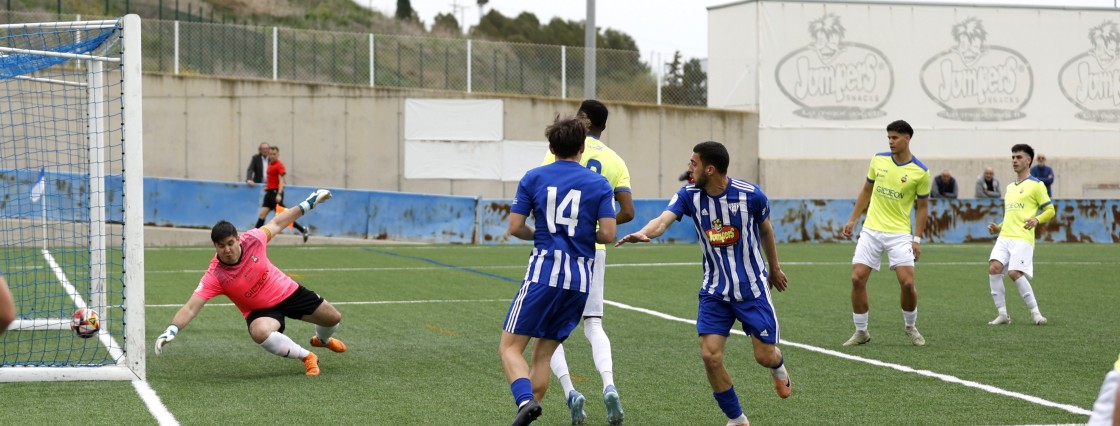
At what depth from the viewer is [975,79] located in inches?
1382

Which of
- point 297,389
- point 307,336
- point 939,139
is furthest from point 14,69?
point 939,139

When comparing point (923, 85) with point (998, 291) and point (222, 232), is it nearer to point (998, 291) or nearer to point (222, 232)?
point (998, 291)

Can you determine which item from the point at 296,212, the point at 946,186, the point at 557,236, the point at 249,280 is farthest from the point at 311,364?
the point at 946,186

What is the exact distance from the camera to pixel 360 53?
31.4 meters

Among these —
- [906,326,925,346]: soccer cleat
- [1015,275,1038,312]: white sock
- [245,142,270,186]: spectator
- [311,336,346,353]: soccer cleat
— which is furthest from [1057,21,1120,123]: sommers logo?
[311,336,346,353]: soccer cleat

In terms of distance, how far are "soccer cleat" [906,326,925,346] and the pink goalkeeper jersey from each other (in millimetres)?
5278

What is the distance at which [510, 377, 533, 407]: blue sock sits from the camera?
616cm

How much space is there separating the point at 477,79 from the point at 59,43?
21159 millimetres

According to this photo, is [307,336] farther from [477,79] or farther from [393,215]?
[477,79]

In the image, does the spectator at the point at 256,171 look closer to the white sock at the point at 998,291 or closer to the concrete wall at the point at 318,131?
the concrete wall at the point at 318,131

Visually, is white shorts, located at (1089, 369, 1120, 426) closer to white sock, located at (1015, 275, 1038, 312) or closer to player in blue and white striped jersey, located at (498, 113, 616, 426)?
player in blue and white striped jersey, located at (498, 113, 616, 426)

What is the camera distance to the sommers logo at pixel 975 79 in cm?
3491

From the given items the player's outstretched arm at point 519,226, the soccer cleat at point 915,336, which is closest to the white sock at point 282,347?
the player's outstretched arm at point 519,226

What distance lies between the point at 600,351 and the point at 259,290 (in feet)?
9.48
